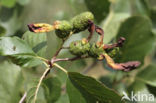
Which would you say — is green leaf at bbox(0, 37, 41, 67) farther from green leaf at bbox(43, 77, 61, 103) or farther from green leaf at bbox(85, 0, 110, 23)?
green leaf at bbox(85, 0, 110, 23)

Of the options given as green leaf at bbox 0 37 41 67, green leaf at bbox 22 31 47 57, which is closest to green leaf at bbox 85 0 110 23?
green leaf at bbox 22 31 47 57

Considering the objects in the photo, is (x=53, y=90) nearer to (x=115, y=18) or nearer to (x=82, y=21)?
(x=82, y=21)

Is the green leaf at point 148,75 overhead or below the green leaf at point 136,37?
below

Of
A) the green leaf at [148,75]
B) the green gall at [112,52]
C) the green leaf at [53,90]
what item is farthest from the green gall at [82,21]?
the green leaf at [148,75]

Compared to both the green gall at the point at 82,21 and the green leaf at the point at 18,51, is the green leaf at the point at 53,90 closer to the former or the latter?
the green leaf at the point at 18,51

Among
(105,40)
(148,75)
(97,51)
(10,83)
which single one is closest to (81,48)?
(97,51)

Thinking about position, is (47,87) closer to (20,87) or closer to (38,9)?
(20,87)
